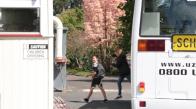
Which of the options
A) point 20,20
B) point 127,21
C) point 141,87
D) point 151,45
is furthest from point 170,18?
point 127,21

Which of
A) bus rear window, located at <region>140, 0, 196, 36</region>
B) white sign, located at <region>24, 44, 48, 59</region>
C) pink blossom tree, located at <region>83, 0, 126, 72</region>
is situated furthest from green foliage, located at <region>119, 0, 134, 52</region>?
white sign, located at <region>24, 44, 48, 59</region>

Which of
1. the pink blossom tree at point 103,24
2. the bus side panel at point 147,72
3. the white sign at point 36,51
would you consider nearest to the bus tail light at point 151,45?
the bus side panel at point 147,72

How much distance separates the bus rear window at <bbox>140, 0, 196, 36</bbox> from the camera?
9844mm

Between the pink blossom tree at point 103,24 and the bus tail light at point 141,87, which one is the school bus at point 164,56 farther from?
the pink blossom tree at point 103,24

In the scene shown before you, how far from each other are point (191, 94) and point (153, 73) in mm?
687

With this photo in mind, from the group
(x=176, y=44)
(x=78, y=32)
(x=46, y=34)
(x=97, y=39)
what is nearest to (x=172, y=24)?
(x=176, y=44)

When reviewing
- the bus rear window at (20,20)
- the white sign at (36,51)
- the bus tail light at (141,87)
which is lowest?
the bus tail light at (141,87)

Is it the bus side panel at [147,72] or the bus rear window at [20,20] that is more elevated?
the bus rear window at [20,20]

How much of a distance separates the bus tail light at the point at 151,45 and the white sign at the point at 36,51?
5.73 ft

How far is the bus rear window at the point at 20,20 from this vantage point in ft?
29.1

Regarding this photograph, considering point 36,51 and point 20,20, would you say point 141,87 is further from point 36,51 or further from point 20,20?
point 20,20

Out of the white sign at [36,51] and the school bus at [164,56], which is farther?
the school bus at [164,56]

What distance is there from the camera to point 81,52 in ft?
187

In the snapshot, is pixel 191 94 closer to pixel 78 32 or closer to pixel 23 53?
pixel 23 53
